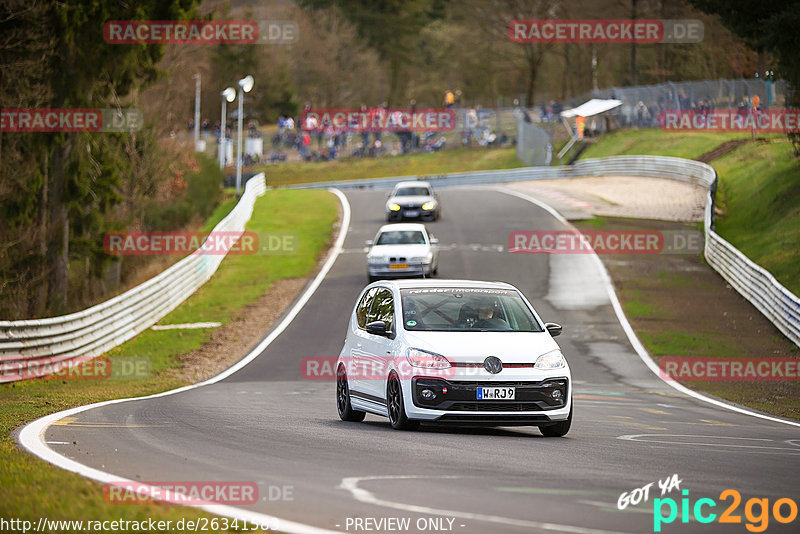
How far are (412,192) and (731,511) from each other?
127 ft

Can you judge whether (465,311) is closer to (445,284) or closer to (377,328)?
(445,284)

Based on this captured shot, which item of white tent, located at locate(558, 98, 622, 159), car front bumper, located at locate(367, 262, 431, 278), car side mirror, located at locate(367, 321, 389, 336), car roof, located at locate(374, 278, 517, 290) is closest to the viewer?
car side mirror, located at locate(367, 321, 389, 336)

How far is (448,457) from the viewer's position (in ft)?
29.8

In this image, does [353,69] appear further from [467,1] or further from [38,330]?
[38,330]

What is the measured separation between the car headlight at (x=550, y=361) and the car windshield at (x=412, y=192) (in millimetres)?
33777

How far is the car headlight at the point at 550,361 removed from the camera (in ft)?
36.6

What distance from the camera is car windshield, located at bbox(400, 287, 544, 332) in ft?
38.8

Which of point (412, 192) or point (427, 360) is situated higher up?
point (412, 192)

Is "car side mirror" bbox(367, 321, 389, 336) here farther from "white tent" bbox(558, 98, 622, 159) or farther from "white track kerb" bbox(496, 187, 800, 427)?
"white tent" bbox(558, 98, 622, 159)

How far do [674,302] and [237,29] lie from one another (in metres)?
72.1

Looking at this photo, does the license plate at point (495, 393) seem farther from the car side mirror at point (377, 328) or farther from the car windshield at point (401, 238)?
the car windshield at point (401, 238)

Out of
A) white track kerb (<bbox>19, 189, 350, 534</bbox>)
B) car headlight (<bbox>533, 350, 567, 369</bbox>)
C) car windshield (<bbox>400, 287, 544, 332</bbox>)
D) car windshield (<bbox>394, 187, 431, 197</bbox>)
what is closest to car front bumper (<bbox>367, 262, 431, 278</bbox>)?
white track kerb (<bbox>19, 189, 350, 534</bbox>)

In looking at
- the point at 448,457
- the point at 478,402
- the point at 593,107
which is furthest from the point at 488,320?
the point at 593,107

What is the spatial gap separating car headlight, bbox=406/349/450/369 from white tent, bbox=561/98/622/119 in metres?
63.4
